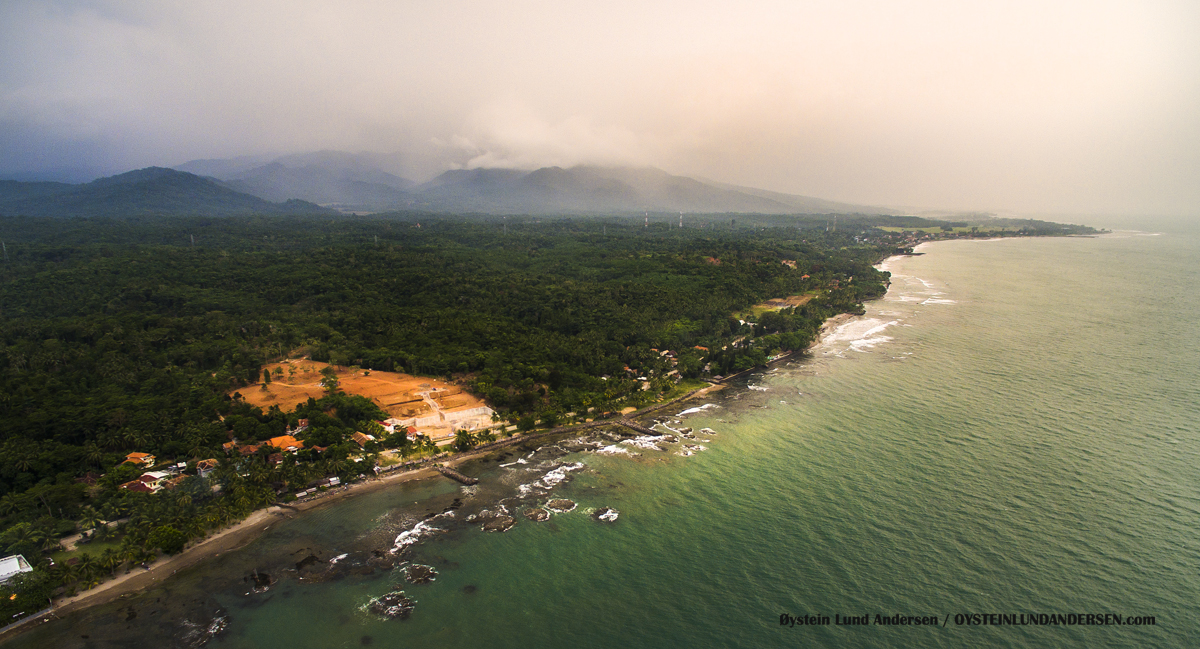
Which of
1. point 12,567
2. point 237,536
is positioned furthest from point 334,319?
point 12,567

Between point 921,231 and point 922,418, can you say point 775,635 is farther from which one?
point 921,231

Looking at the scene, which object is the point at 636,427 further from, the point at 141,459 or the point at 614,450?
the point at 141,459

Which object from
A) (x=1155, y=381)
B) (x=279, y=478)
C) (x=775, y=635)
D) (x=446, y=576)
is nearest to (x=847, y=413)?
(x=775, y=635)

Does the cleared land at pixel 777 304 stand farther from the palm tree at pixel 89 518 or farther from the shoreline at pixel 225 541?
the palm tree at pixel 89 518

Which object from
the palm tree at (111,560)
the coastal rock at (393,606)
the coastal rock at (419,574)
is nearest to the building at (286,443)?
the palm tree at (111,560)

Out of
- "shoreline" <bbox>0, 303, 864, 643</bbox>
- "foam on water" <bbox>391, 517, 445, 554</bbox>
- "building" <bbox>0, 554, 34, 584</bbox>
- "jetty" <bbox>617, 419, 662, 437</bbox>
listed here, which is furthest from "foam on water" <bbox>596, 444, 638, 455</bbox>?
"building" <bbox>0, 554, 34, 584</bbox>

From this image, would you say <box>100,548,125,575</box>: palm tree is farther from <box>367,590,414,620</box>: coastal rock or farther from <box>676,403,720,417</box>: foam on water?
<box>676,403,720,417</box>: foam on water
